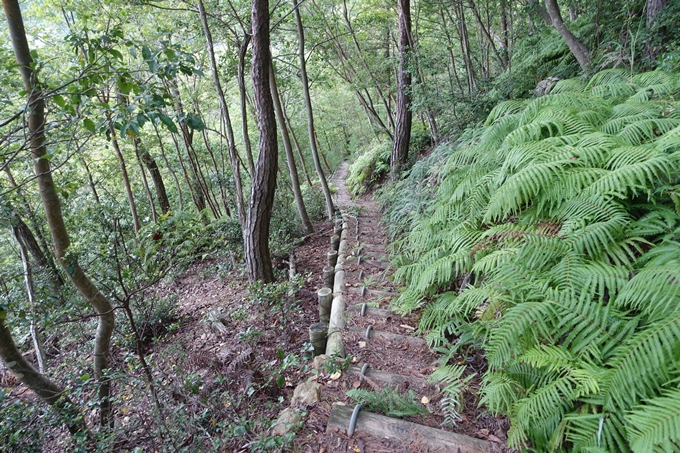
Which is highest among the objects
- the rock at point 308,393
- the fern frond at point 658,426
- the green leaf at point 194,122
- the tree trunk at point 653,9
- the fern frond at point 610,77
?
the tree trunk at point 653,9

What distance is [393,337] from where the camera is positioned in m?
3.15

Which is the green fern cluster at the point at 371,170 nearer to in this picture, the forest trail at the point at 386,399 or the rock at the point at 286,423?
the forest trail at the point at 386,399

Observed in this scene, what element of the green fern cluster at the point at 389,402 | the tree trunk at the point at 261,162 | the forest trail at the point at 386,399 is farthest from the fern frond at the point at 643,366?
the tree trunk at the point at 261,162

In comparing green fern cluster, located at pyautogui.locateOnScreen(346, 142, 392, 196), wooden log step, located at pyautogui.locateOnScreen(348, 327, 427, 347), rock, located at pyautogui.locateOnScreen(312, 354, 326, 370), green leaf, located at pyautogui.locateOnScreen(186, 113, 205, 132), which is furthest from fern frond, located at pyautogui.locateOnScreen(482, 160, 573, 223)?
green fern cluster, located at pyautogui.locateOnScreen(346, 142, 392, 196)

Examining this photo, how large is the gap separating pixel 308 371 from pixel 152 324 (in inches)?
144

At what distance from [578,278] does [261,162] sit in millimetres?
4331

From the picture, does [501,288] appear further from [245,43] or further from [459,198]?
[245,43]

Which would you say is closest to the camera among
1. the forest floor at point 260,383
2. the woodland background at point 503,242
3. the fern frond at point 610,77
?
the woodland background at point 503,242

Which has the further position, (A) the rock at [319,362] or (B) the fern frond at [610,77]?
(B) the fern frond at [610,77]

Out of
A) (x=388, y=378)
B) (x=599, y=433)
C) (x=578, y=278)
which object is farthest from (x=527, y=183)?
(x=388, y=378)

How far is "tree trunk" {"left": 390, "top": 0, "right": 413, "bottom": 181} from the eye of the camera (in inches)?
284

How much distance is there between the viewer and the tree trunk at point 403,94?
7218 millimetres

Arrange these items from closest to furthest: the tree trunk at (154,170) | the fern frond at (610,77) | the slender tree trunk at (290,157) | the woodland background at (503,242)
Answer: the woodland background at (503,242)
the fern frond at (610,77)
the slender tree trunk at (290,157)
the tree trunk at (154,170)

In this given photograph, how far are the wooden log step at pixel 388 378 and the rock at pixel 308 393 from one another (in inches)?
12.6
